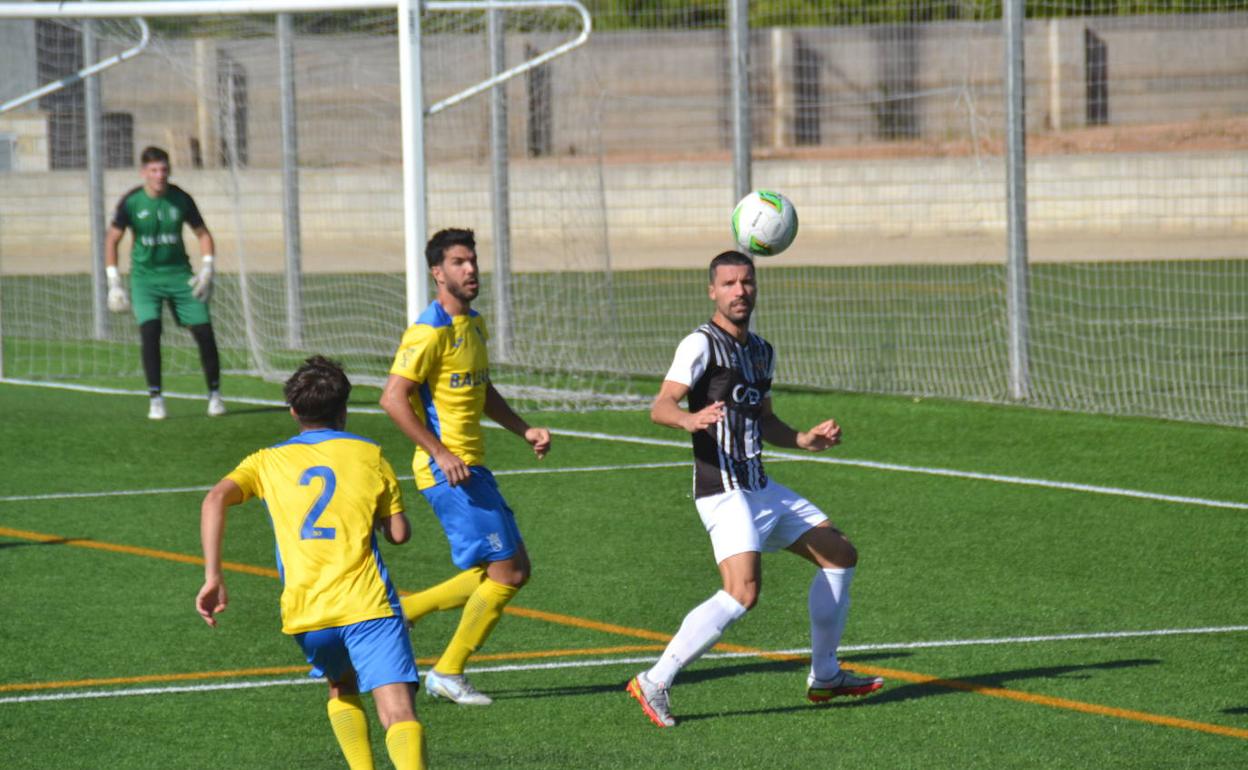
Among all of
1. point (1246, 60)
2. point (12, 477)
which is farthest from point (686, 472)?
point (1246, 60)

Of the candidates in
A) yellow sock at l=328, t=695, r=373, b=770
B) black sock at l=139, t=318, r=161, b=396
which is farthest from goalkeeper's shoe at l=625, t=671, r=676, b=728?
black sock at l=139, t=318, r=161, b=396

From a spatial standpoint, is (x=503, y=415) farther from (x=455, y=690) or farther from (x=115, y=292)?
(x=115, y=292)

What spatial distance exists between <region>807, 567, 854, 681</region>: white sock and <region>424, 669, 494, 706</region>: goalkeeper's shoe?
4.53ft

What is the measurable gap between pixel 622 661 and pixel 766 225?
7.76ft

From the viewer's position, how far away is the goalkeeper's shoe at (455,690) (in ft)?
24.1

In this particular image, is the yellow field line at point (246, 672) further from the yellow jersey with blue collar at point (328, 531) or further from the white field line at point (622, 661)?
the yellow jersey with blue collar at point (328, 531)

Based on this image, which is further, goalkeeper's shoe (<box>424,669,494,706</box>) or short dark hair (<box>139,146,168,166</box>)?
short dark hair (<box>139,146,168,166</box>)

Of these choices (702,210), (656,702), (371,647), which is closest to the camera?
(371,647)

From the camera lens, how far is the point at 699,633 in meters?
7.07

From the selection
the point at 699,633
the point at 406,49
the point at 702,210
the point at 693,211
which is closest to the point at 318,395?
the point at 699,633

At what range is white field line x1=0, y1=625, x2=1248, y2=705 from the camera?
744 cm

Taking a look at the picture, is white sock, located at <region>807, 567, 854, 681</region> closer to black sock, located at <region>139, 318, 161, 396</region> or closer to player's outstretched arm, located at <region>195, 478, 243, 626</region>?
player's outstretched arm, located at <region>195, 478, 243, 626</region>

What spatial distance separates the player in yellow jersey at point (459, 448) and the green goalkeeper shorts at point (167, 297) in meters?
7.57

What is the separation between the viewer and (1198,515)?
10.9 meters
